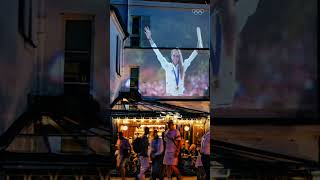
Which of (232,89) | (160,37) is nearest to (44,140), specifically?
(232,89)

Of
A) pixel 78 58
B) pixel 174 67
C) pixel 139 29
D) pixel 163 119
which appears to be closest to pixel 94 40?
pixel 78 58

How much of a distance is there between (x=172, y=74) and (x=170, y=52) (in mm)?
389

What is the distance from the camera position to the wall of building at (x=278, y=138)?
262cm

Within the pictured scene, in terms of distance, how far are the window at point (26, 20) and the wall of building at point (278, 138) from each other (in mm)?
1185

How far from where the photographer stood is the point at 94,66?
8.48 ft

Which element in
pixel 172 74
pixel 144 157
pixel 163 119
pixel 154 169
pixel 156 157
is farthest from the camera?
pixel 172 74

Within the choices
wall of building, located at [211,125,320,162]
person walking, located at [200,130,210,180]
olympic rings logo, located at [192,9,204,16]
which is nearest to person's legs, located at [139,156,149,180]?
person walking, located at [200,130,210,180]

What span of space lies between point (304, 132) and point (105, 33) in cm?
125

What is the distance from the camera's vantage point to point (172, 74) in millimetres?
7965

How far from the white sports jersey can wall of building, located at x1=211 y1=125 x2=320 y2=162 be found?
449 cm

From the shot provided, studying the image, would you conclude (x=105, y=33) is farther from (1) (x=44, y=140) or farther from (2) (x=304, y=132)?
(2) (x=304, y=132)

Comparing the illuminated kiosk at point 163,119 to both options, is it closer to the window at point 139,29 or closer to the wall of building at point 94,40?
the window at point 139,29

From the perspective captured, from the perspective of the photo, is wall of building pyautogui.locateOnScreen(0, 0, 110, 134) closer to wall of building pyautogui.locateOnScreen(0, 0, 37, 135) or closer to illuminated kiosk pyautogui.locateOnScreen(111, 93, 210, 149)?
wall of building pyautogui.locateOnScreen(0, 0, 37, 135)

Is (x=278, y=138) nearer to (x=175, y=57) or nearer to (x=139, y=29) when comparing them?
(x=139, y=29)
